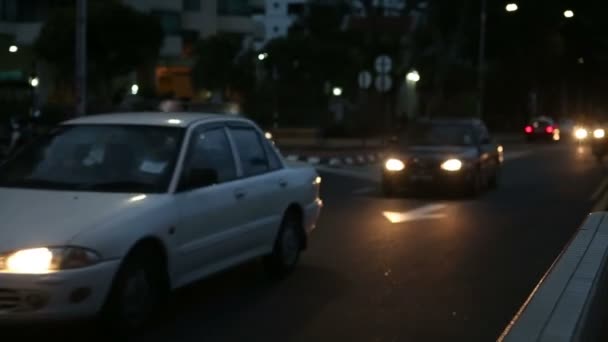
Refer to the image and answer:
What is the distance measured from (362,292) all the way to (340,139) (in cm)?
3261

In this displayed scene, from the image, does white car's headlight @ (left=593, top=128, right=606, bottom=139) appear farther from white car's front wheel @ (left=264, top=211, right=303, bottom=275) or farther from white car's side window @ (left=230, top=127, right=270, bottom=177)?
white car's side window @ (left=230, top=127, right=270, bottom=177)

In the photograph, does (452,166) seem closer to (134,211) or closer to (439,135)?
(439,135)

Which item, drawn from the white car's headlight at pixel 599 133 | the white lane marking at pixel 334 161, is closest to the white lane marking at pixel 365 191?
the white lane marking at pixel 334 161

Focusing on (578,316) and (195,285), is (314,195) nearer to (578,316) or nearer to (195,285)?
(195,285)

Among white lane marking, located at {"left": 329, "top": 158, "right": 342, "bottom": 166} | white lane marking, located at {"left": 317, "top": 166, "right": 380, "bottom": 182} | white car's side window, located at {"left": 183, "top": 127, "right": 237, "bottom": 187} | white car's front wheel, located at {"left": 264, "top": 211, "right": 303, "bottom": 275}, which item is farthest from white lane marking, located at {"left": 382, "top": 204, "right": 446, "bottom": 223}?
white lane marking, located at {"left": 329, "top": 158, "right": 342, "bottom": 166}

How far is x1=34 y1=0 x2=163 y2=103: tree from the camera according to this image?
145 ft

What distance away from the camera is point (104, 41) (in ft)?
147

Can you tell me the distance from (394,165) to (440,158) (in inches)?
32.8

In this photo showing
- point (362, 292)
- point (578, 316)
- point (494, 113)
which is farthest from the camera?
point (494, 113)

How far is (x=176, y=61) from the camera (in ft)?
189

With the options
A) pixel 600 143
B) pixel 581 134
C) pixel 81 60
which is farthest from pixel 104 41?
pixel 581 134

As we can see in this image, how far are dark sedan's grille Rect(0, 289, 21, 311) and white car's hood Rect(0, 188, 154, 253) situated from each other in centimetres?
27

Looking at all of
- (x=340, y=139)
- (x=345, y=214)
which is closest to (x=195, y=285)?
(x=345, y=214)

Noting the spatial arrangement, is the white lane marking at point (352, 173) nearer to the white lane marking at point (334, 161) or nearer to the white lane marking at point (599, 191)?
the white lane marking at point (334, 161)
